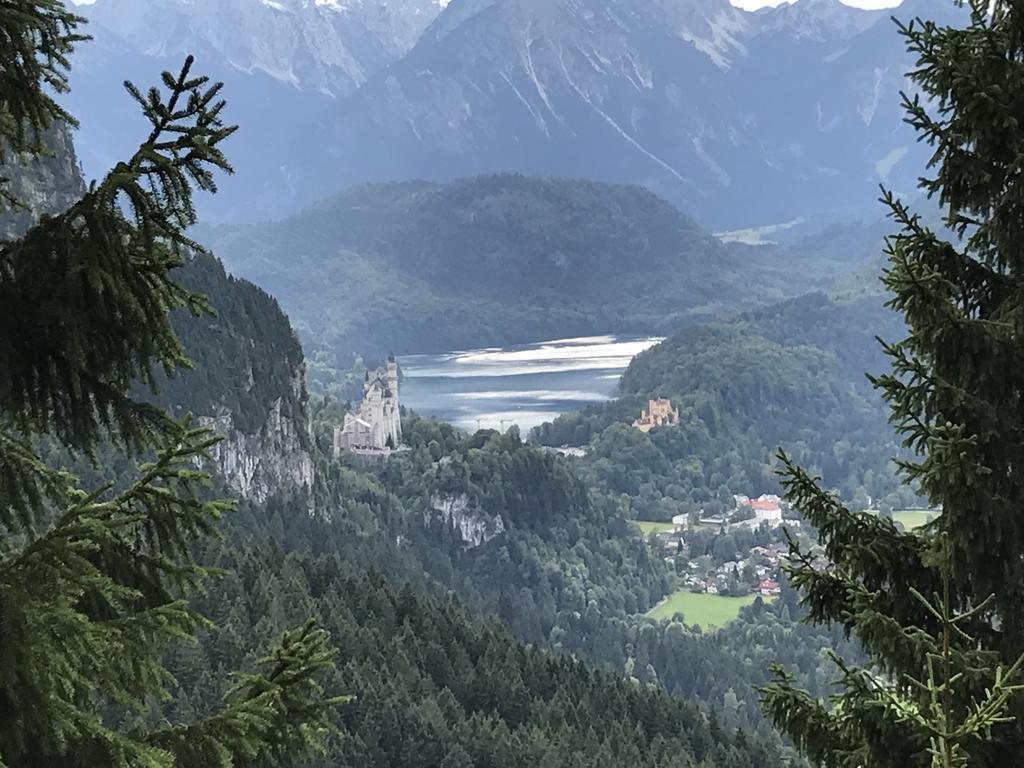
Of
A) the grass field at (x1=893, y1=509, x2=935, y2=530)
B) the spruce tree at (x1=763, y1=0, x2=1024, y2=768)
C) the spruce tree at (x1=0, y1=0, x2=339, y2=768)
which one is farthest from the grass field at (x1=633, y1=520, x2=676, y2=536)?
the spruce tree at (x1=0, y1=0, x2=339, y2=768)

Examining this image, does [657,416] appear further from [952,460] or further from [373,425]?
[952,460]

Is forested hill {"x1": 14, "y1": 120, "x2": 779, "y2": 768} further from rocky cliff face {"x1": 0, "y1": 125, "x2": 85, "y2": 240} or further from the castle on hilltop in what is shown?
rocky cliff face {"x1": 0, "y1": 125, "x2": 85, "y2": 240}

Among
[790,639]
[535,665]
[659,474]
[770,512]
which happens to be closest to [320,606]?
[535,665]

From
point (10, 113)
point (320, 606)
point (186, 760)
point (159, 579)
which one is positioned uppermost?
point (10, 113)

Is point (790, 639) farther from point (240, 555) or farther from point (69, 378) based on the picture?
point (69, 378)

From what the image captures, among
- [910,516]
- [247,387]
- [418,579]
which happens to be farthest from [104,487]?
[910,516]
